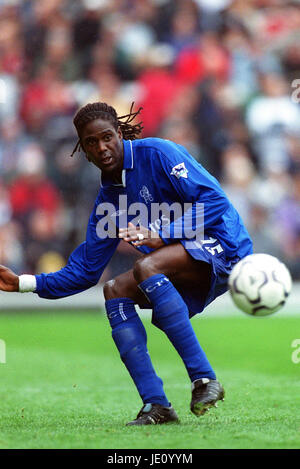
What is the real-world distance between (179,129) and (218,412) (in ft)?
25.2

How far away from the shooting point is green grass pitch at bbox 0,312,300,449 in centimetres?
394

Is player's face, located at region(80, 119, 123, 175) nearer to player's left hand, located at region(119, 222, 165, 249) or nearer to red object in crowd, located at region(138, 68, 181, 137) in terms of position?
player's left hand, located at region(119, 222, 165, 249)

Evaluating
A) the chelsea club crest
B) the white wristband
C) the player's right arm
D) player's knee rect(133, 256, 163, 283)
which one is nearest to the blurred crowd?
the player's right arm

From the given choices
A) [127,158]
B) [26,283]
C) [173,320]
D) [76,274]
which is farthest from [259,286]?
[26,283]

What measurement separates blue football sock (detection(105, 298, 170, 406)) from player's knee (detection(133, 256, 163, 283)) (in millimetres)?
314

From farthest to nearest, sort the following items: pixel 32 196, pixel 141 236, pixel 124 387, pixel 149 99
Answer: pixel 149 99 → pixel 32 196 → pixel 124 387 → pixel 141 236

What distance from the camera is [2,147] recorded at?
12539mm

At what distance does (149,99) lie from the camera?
40.9 ft

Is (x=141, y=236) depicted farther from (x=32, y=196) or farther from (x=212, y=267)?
(x=32, y=196)

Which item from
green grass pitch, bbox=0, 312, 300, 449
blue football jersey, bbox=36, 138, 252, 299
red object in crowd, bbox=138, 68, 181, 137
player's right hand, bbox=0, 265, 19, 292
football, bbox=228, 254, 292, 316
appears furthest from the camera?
red object in crowd, bbox=138, 68, 181, 137

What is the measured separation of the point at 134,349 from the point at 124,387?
180cm

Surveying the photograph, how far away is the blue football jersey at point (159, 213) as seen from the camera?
4609 millimetres

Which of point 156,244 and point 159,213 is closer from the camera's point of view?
point 156,244

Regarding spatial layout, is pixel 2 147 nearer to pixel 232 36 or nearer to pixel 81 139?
pixel 232 36
